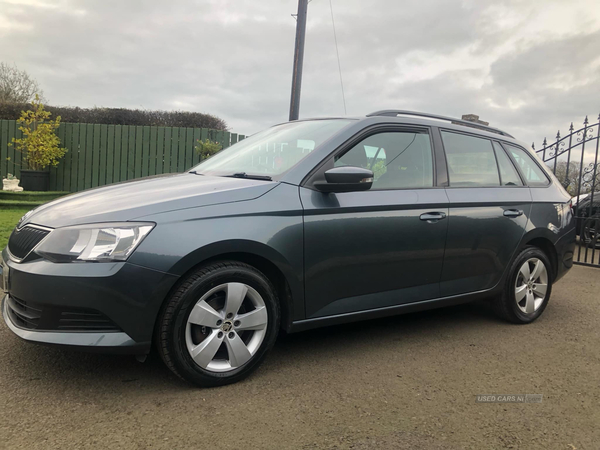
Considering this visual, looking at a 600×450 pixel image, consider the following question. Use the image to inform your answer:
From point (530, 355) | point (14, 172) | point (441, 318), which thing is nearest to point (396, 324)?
point (441, 318)

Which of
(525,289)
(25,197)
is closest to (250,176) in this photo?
(525,289)

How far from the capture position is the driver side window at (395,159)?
10.4 feet

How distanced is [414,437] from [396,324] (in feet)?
5.56

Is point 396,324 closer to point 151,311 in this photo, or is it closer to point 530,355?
point 530,355

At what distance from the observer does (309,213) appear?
279 cm

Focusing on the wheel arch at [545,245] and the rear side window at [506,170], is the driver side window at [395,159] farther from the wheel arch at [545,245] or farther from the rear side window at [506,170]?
the wheel arch at [545,245]

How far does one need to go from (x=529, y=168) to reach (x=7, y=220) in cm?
827

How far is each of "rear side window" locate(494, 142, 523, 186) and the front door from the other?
86 cm

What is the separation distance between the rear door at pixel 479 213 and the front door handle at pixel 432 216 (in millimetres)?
90

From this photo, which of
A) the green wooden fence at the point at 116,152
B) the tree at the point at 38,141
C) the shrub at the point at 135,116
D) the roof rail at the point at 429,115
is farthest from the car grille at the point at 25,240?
the shrub at the point at 135,116

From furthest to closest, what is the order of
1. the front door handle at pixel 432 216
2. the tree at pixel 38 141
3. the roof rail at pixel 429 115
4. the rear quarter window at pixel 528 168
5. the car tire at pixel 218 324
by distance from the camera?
the tree at pixel 38 141
the rear quarter window at pixel 528 168
the roof rail at pixel 429 115
the front door handle at pixel 432 216
the car tire at pixel 218 324

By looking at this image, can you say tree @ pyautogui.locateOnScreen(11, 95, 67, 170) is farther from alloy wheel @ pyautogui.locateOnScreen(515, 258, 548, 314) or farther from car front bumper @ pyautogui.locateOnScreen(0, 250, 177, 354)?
alloy wheel @ pyautogui.locateOnScreen(515, 258, 548, 314)

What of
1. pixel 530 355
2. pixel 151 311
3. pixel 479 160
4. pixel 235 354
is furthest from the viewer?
pixel 479 160

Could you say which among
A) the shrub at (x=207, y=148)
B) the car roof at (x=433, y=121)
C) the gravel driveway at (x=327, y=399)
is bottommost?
the gravel driveway at (x=327, y=399)
